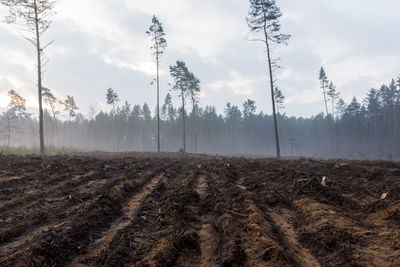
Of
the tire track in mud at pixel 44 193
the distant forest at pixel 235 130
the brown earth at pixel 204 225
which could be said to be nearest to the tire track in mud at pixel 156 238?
the brown earth at pixel 204 225

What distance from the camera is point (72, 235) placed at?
359cm

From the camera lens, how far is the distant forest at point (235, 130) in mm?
64000

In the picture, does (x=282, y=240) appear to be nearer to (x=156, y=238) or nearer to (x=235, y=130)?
(x=156, y=238)

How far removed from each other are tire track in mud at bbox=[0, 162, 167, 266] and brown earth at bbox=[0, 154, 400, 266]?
14mm

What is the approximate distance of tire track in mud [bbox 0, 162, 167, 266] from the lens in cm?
291

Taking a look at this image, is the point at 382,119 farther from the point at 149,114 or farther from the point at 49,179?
the point at 49,179

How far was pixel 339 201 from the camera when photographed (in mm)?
5062

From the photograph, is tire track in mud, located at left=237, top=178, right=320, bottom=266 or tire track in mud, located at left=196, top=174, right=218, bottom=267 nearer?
tire track in mud, located at left=237, top=178, right=320, bottom=266

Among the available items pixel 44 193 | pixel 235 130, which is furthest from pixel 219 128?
pixel 44 193

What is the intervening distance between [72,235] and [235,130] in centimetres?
9086

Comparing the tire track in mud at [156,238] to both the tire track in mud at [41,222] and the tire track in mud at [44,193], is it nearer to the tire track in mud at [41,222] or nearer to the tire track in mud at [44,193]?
the tire track in mud at [41,222]

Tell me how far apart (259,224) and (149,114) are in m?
83.3

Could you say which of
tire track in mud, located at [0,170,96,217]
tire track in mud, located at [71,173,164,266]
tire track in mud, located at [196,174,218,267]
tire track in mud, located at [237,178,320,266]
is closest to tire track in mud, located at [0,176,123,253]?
tire track in mud, located at [0,170,96,217]

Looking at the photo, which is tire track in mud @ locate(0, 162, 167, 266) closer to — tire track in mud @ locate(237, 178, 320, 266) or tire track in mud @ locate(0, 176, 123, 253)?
tire track in mud @ locate(0, 176, 123, 253)
